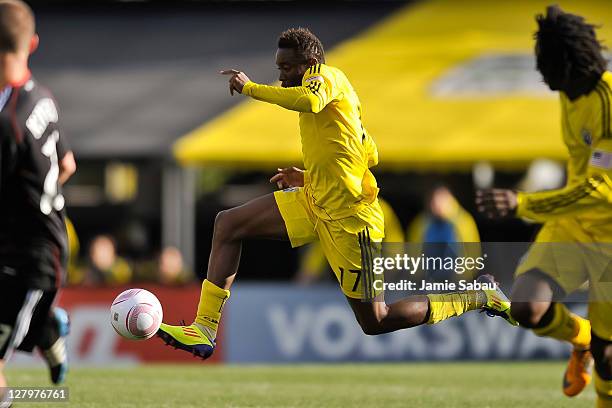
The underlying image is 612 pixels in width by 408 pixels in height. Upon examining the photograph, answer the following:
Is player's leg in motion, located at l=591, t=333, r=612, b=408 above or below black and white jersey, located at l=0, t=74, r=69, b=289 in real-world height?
below

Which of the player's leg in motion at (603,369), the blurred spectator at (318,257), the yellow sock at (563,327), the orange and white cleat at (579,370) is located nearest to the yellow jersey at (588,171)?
the yellow sock at (563,327)

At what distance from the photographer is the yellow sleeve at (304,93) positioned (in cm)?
755

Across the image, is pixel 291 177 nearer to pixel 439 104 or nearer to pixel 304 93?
pixel 304 93

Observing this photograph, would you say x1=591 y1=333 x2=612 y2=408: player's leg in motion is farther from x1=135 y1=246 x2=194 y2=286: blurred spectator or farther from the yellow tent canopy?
the yellow tent canopy

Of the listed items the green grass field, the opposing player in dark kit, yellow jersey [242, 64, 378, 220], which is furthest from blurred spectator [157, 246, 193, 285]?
the opposing player in dark kit

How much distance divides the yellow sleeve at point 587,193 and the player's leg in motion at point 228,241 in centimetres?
207

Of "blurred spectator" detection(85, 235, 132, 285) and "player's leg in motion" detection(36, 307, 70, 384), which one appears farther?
"blurred spectator" detection(85, 235, 132, 285)

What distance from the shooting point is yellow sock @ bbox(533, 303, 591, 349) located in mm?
7094

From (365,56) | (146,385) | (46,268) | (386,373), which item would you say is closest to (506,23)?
(365,56)

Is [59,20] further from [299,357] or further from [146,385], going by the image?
[146,385]

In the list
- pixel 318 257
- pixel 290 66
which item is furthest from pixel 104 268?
pixel 290 66

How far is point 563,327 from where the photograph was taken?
720 cm

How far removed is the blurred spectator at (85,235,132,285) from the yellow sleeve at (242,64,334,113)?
819cm

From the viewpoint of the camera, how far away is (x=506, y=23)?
755 inches
